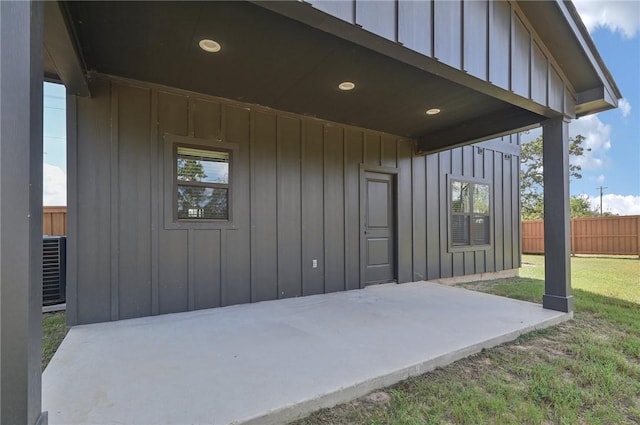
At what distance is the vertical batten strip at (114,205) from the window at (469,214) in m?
5.74

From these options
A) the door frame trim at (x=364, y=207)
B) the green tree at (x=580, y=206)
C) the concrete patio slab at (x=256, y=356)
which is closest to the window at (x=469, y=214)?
the door frame trim at (x=364, y=207)

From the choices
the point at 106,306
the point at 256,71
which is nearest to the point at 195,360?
the point at 106,306

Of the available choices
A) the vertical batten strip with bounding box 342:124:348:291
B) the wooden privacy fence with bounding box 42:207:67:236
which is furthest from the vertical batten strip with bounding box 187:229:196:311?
the wooden privacy fence with bounding box 42:207:67:236

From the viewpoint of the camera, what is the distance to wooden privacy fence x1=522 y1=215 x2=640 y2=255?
1182 cm

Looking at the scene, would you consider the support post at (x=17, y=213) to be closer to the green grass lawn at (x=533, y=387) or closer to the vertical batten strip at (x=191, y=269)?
the green grass lawn at (x=533, y=387)

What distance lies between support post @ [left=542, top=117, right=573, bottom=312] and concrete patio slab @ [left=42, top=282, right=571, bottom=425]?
0.97 ft

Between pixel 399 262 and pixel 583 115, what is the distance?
3.39 metres

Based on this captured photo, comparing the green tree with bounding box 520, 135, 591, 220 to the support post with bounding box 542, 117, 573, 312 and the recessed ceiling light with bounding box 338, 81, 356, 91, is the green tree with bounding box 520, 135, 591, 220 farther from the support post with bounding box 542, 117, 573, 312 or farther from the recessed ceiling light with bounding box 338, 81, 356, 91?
the recessed ceiling light with bounding box 338, 81, 356, 91

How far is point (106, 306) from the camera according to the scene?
11.5ft

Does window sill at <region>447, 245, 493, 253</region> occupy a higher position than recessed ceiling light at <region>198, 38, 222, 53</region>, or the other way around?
recessed ceiling light at <region>198, 38, 222, 53</region>

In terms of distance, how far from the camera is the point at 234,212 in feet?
14.0

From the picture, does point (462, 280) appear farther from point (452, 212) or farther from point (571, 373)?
point (571, 373)

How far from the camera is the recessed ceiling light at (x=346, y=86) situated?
371 centimetres

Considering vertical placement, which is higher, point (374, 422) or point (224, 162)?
point (224, 162)
